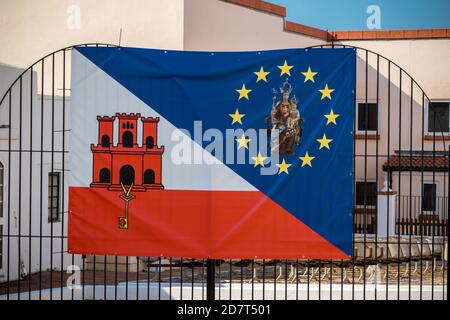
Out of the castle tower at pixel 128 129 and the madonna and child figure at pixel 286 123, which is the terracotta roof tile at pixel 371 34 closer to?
the madonna and child figure at pixel 286 123

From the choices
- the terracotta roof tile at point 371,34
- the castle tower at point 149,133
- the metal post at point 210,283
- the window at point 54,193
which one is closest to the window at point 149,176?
the castle tower at point 149,133

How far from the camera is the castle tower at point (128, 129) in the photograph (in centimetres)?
961

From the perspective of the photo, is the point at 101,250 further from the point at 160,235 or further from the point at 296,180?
the point at 296,180

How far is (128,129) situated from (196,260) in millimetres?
8671

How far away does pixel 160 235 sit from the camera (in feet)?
31.7

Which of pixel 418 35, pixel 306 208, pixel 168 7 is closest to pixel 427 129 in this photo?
pixel 418 35

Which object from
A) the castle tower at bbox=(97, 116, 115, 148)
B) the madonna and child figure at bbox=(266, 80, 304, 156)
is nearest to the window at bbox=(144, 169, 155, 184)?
the castle tower at bbox=(97, 116, 115, 148)

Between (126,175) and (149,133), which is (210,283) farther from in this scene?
(149,133)

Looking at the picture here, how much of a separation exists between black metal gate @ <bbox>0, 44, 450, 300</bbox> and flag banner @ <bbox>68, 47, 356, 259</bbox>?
372 mm

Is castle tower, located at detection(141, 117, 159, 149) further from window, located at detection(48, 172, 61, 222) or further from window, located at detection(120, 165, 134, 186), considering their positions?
window, located at detection(48, 172, 61, 222)

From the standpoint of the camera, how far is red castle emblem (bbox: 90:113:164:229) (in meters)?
9.62
